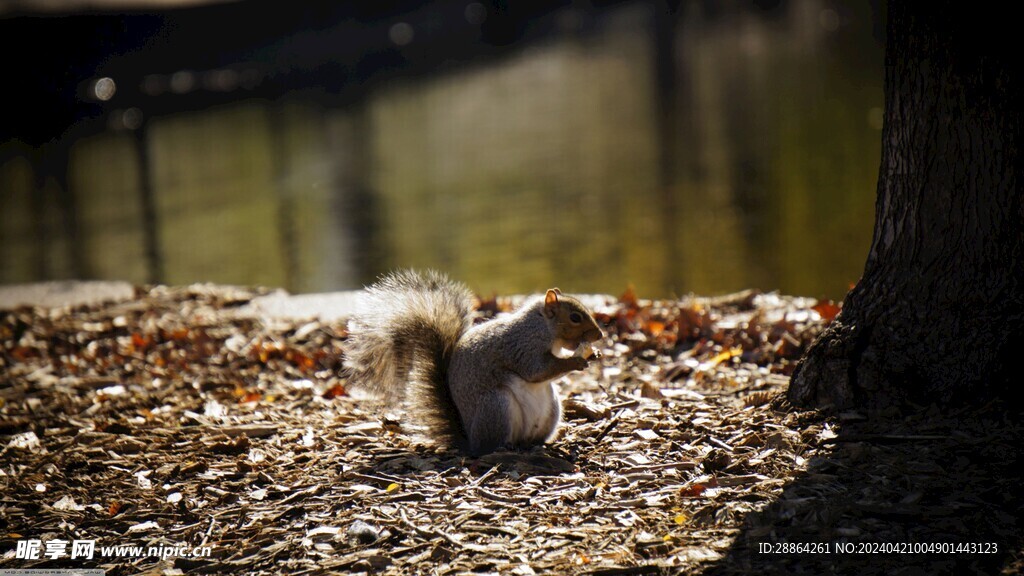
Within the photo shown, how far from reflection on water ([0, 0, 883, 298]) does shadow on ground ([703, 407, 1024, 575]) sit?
4517 millimetres

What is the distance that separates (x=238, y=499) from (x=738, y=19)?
31.0 metres

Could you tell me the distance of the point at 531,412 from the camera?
13.8 ft

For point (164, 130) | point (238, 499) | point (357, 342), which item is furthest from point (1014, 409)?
point (164, 130)

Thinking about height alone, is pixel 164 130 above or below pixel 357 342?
above

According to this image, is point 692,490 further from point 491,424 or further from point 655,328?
point 655,328

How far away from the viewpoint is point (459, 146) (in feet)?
56.0

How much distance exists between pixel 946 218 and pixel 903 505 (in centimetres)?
125


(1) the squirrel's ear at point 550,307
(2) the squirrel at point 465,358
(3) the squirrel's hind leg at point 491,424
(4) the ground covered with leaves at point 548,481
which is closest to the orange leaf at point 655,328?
(4) the ground covered with leaves at point 548,481

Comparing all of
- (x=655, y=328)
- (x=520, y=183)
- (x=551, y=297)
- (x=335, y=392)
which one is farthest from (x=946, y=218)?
(x=520, y=183)

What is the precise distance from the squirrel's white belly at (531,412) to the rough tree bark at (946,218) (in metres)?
1.22

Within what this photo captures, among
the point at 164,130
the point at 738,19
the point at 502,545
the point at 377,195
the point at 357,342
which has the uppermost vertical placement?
the point at 738,19

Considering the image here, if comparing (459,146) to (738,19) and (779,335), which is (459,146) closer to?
(779,335)

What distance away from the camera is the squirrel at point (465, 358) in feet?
13.8

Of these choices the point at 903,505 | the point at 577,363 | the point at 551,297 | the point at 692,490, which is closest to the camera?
the point at 903,505
